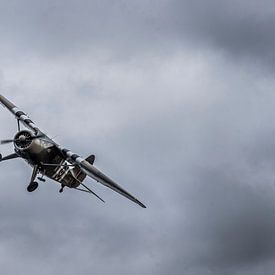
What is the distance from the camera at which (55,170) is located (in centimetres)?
8706

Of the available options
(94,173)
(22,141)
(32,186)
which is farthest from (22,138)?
(94,173)

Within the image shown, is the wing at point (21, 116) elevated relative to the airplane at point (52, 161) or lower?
elevated

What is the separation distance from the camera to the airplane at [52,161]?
3275 inches

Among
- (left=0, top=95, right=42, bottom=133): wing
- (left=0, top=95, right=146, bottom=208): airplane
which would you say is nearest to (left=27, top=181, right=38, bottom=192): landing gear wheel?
(left=0, top=95, right=146, bottom=208): airplane

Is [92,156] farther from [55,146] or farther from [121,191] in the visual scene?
[121,191]

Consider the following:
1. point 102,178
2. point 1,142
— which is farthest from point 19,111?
point 102,178

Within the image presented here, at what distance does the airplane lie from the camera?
83188 millimetres

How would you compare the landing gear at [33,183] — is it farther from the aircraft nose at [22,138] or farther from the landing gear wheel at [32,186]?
the aircraft nose at [22,138]

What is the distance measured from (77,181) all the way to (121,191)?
1106cm

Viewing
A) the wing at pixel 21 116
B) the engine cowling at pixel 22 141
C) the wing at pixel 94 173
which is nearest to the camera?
the wing at pixel 94 173

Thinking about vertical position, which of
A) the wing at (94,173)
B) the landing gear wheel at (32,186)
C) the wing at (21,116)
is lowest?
the landing gear wheel at (32,186)

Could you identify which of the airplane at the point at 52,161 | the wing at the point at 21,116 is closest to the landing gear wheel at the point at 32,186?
the airplane at the point at 52,161

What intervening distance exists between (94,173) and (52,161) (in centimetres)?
694

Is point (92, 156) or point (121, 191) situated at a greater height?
point (92, 156)
